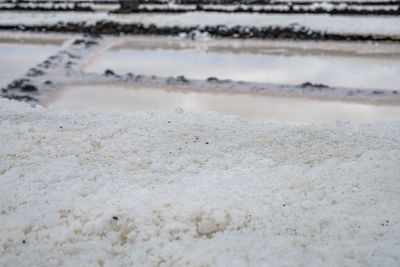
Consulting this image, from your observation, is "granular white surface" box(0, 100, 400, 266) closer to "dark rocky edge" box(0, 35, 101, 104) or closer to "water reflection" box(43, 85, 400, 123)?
"water reflection" box(43, 85, 400, 123)

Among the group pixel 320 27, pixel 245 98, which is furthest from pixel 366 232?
pixel 320 27

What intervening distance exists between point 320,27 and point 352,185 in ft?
16.5

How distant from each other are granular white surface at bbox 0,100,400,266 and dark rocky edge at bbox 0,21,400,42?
145 inches

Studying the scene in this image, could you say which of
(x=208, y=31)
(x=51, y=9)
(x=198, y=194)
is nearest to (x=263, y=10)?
(x=208, y=31)

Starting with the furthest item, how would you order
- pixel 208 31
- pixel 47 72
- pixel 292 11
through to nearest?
pixel 292 11 < pixel 208 31 < pixel 47 72

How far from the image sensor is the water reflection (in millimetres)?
3770

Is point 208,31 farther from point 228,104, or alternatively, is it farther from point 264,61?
point 228,104

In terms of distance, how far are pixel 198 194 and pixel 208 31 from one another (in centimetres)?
528

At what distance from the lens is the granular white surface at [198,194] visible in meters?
1.64

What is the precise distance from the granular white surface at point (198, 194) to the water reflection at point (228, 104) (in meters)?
0.78

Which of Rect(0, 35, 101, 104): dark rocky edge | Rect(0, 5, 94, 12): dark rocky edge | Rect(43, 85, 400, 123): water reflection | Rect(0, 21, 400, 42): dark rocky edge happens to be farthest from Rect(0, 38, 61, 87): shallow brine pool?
Rect(0, 5, 94, 12): dark rocky edge

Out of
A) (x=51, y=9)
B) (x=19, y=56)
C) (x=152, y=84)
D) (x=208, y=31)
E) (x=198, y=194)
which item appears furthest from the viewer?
(x=51, y=9)

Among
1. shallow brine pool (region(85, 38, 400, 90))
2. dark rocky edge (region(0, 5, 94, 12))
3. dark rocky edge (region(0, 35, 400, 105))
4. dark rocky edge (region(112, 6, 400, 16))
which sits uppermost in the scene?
dark rocky edge (region(0, 5, 94, 12))

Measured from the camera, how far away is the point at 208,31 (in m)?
6.89
